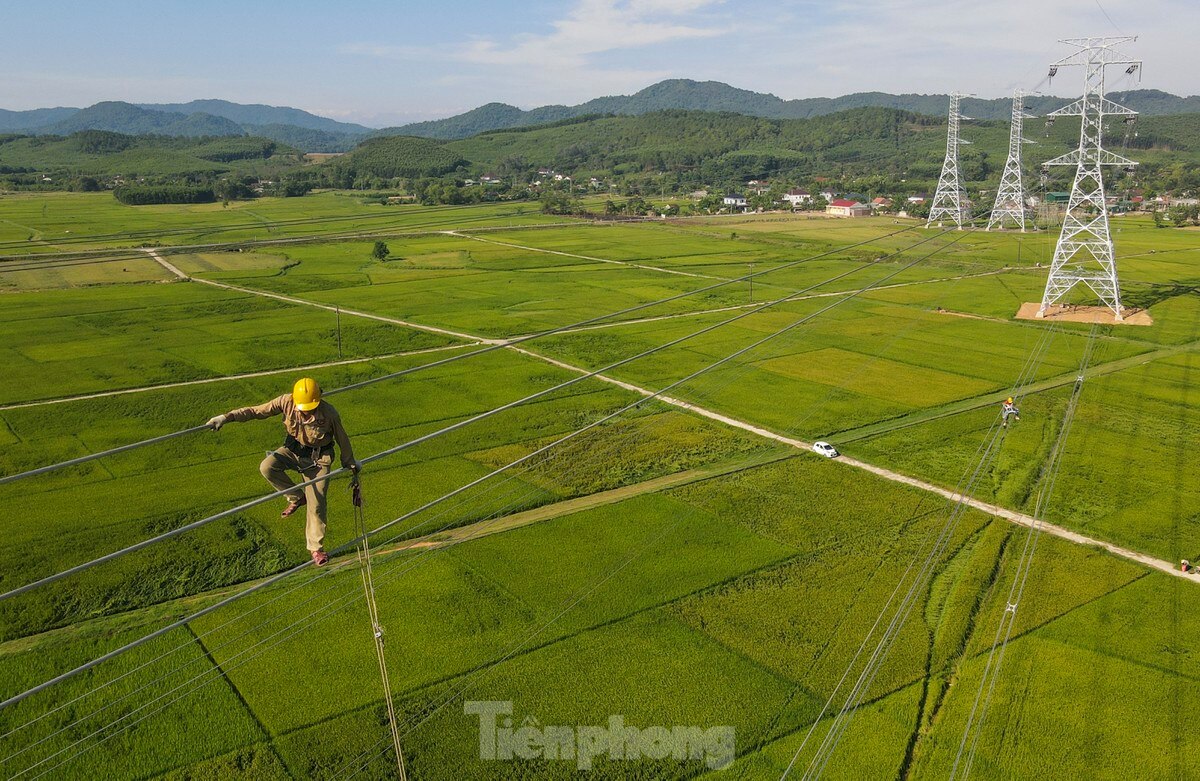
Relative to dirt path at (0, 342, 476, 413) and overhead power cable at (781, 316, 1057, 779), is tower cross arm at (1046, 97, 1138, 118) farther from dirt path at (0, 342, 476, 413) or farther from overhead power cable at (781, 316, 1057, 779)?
dirt path at (0, 342, 476, 413)

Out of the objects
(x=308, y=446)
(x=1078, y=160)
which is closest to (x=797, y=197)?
(x=1078, y=160)

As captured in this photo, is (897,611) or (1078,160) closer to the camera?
(897,611)

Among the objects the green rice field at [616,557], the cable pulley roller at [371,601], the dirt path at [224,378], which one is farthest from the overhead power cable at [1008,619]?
the dirt path at [224,378]

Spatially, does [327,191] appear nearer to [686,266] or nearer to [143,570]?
[686,266]

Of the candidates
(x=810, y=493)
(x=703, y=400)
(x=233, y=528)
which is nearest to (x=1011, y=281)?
(x=703, y=400)

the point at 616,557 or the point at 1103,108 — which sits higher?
the point at 1103,108

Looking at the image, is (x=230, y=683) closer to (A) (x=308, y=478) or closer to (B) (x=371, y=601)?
(A) (x=308, y=478)

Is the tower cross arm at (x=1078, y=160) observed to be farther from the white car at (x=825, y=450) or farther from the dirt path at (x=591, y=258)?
the white car at (x=825, y=450)
